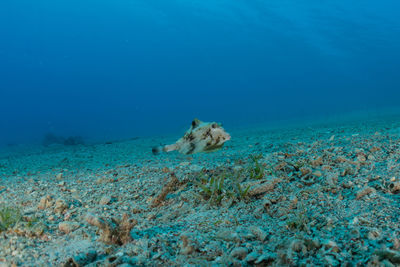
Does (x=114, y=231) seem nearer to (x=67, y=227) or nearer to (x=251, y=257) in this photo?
(x=67, y=227)

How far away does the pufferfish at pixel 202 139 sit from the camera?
520 cm

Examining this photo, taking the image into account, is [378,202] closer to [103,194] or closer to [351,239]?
Result: [351,239]

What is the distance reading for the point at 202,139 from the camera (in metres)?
5.32

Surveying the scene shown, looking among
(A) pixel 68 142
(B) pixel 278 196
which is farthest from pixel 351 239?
(A) pixel 68 142

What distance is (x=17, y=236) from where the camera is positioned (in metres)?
2.54

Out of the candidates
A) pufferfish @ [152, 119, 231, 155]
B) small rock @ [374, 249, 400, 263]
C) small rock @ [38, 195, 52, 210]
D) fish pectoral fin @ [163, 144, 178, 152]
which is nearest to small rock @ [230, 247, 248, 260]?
small rock @ [374, 249, 400, 263]

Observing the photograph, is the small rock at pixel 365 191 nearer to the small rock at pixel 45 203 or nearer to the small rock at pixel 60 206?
the small rock at pixel 60 206

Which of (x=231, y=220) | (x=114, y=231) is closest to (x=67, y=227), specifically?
(x=114, y=231)

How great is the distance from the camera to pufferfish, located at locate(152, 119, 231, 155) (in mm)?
5195

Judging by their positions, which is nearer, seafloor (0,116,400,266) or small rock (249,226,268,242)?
seafloor (0,116,400,266)

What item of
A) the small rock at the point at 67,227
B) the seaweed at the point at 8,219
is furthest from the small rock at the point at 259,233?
the seaweed at the point at 8,219

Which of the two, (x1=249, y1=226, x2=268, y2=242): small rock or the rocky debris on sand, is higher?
the rocky debris on sand

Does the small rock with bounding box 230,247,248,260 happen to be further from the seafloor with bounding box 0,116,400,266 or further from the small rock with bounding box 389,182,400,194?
the small rock with bounding box 389,182,400,194

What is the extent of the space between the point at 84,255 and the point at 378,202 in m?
2.46
